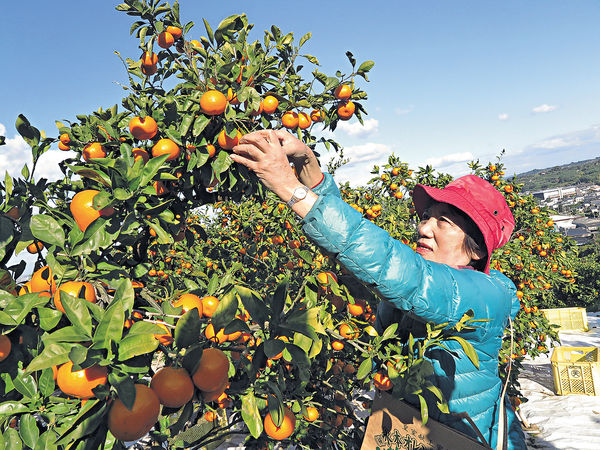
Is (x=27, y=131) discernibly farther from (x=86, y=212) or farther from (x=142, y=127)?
(x=86, y=212)

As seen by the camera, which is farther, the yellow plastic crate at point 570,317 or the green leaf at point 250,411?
the yellow plastic crate at point 570,317

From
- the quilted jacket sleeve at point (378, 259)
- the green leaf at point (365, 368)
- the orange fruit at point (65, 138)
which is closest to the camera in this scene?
the quilted jacket sleeve at point (378, 259)

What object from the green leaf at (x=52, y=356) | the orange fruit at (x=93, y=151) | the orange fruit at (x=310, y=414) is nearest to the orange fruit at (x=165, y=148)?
the orange fruit at (x=93, y=151)

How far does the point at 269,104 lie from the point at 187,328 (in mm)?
1079

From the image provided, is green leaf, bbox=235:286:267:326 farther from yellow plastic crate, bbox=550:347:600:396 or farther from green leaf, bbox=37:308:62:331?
yellow plastic crate, bbox=550:347:600:396

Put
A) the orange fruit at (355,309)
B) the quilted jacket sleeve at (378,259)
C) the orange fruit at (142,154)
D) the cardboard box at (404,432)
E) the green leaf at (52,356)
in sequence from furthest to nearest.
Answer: the orange fruit at (355,309)
the orange fruit at (142,154)
the cardboard box at (404,432)
the quilted jacket sleeve at (378,259)
the green leaf at (52,356)

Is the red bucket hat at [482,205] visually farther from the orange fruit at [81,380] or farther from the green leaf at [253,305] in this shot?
the orange fruit at [81,380]

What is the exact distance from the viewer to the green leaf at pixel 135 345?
2.64 ft

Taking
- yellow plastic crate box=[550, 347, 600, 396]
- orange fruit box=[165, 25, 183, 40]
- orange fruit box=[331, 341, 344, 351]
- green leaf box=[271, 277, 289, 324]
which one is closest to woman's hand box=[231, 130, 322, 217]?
green leaf box=[271, 277, 289, 324]

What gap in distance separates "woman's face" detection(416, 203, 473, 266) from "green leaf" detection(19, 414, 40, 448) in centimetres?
124

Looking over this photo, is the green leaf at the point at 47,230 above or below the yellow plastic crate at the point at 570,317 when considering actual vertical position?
above

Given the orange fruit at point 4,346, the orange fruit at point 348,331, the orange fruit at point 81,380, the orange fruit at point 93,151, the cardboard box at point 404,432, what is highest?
the orange fruit at point 93,151

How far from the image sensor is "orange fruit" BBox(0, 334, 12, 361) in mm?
961

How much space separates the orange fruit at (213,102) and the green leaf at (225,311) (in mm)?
808
